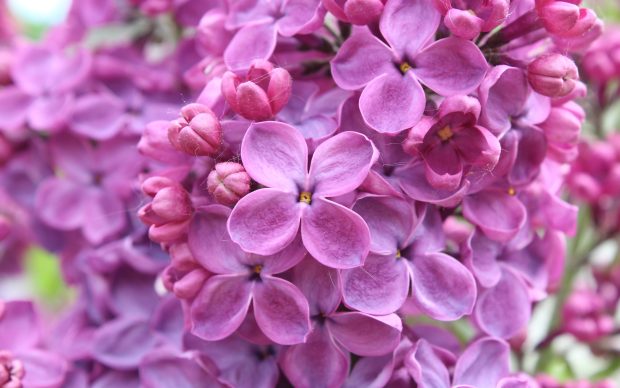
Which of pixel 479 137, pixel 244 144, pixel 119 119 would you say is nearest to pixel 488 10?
pixel 479 137

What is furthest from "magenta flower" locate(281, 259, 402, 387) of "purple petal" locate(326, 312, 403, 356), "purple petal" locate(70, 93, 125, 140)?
"purple petal" locate(70, 93, 125, 140)

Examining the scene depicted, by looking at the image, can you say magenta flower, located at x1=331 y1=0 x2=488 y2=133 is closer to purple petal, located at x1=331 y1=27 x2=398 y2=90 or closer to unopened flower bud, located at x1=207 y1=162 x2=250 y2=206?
purple petal, located at x1=331 y1=27 x2=398 y2=90

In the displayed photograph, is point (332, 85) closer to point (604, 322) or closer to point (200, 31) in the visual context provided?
point (200, 31)

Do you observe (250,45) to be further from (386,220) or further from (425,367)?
(425,367)

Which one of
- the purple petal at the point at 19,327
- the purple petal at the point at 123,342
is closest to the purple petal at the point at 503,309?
the purple petal at the point at 123,342

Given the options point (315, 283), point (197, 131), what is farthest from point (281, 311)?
point (197, 131)

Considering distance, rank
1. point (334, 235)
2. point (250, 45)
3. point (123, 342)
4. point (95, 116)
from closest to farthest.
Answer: point (334, 235), point (250, 45), point (123, 342), point (95, 116)
